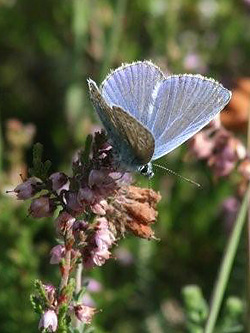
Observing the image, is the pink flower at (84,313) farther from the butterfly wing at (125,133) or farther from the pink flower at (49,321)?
the butterfly wing at (125,133)

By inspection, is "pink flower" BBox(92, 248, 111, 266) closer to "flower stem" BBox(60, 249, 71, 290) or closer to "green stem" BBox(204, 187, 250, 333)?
"flower stem" BBox(60, 249, 71, 290)

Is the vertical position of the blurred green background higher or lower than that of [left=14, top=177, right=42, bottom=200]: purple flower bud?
Answer: higher

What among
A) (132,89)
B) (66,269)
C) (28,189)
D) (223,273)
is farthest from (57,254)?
(223,273)

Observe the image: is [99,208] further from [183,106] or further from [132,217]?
[183,106]

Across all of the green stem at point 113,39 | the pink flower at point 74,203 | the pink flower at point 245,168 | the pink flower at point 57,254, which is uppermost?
the green stem at point 113,39

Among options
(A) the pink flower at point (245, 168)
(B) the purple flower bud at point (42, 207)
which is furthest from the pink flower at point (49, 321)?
(A) the pink flower at point (245, 168)

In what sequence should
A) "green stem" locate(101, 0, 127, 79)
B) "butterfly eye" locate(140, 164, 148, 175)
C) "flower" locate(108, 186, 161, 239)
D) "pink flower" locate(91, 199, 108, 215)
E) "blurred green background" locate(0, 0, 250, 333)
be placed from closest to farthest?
"pink flower" locate(91, 199, 108, 215), "flower" locate(108, 186, 161, 239), "butterfly eye" locate(140, 164, 148, 175), "blurred green background" locate(0, 0, 250, 333), "green stem" locate(101, 0, 127, 79)

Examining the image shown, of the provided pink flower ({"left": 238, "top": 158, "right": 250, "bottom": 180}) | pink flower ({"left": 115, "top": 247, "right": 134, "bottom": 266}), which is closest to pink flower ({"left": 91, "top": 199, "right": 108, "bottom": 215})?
pink flower ({"left": 238, "top": 158, "right": 250, "bottom": 180})

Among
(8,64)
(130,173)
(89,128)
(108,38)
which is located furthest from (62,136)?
(130,173)
